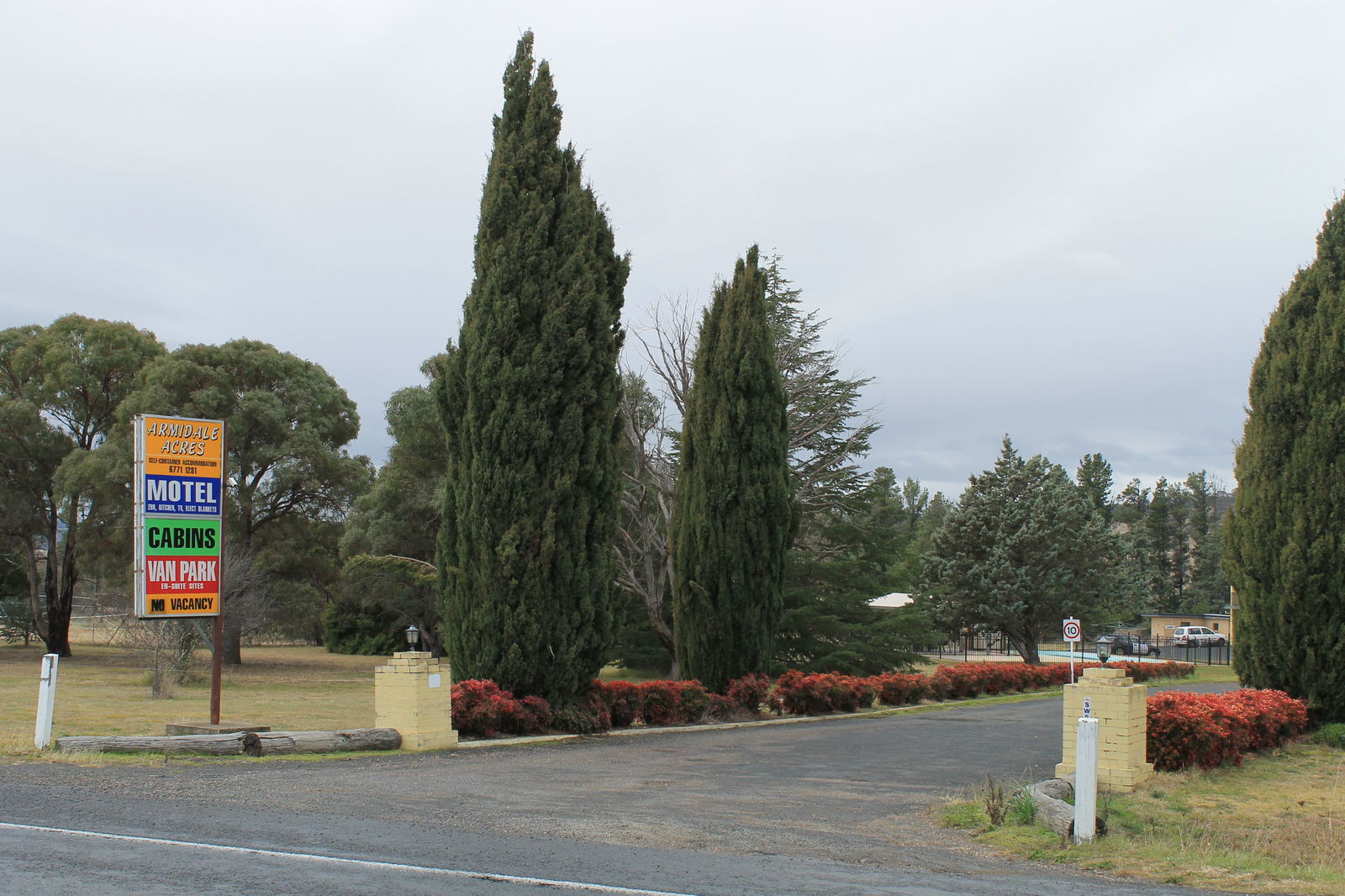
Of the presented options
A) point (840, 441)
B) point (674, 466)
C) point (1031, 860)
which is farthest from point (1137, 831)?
point (840, 441)

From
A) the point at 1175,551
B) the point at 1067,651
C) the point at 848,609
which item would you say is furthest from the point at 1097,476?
the point at 848,609

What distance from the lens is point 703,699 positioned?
1780cm

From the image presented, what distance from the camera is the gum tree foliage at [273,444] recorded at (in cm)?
3259

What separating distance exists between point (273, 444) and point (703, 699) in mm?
21412

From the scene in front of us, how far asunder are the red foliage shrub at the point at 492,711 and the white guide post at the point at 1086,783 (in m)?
8.31

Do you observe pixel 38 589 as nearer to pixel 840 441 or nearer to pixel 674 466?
pixel 674 466

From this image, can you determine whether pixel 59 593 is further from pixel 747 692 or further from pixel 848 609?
pixel 747 692

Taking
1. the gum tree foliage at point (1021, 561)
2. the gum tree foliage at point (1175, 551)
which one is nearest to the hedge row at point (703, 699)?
the gum tree foliage at point (1021, 561)

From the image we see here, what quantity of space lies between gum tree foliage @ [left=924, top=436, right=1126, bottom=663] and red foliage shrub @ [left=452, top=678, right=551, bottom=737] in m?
27.5

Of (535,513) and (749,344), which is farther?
(749,344)

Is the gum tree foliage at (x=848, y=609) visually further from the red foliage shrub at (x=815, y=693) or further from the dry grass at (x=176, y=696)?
the dry grass at (x=176, y=696)

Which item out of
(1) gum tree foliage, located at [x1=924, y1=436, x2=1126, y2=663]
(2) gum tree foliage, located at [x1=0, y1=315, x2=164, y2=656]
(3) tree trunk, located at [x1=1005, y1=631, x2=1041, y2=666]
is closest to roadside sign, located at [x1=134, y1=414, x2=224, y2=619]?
(2) gum tree foliage, located at [x1=0, y1=315, x2=164, y2=656]

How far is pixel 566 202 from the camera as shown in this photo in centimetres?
1592

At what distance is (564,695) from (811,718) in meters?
6.26
